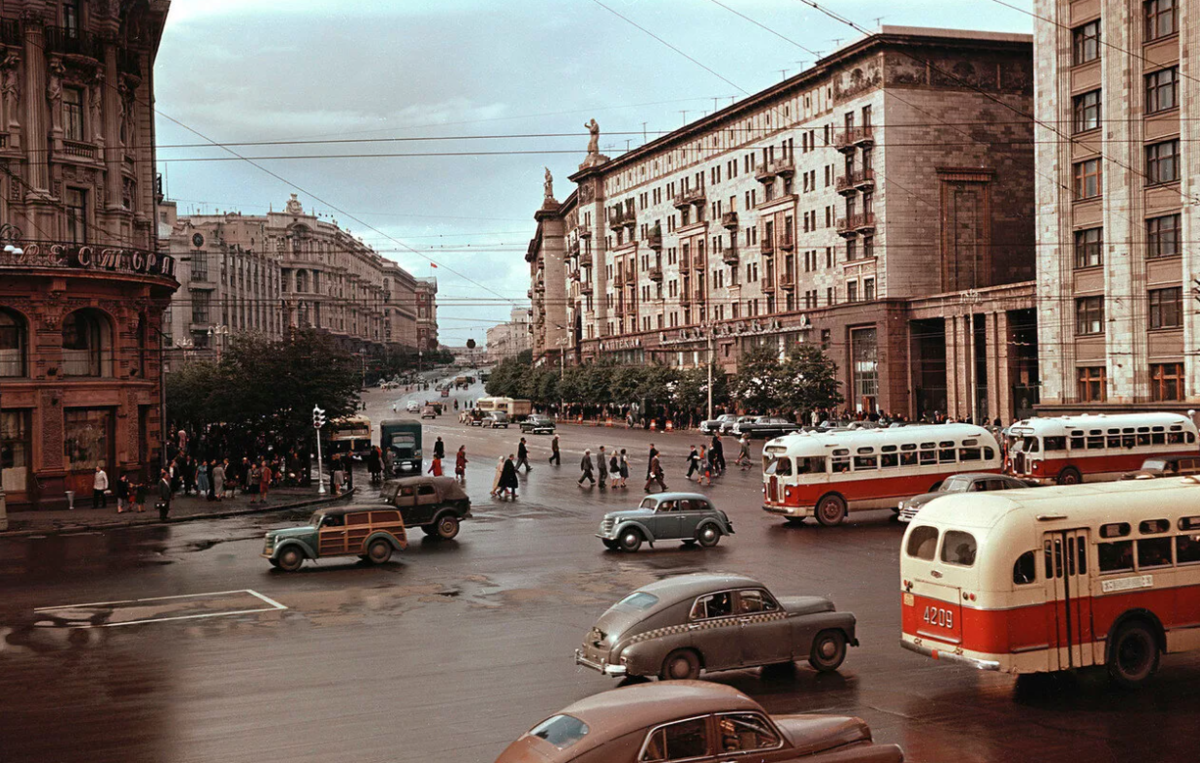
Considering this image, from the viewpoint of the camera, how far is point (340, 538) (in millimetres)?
26141

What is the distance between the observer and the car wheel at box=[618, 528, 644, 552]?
2750cm

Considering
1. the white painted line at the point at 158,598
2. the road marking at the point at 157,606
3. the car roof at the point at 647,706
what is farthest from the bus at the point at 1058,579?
the white painted line at the point at 158,598

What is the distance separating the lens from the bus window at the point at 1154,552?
46.6 ft

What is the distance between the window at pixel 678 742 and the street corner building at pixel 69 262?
36.7 m

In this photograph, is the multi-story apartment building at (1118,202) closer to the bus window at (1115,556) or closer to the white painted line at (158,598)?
the bus window at (1115,556)

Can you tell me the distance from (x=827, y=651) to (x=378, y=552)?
14153 mm

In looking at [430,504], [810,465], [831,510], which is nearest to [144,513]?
[430,504]

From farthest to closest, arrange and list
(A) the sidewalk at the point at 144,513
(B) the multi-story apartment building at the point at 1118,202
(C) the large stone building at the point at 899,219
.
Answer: (C) the large stone building at the point at 899,219
(B) the multi-story apartment building at the point at 1118,202
(A) the sidewalk at the point at 144,513

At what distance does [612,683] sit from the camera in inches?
584

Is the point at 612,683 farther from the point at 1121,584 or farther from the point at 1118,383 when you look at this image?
the point at 1118,383

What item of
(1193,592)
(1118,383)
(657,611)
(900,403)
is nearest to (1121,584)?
(1193,592)

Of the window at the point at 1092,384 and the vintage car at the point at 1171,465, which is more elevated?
the window at the point at 1092,384

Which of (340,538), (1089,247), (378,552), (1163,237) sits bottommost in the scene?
(378,552)

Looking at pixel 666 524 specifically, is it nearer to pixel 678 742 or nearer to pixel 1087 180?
pixel 678 742
